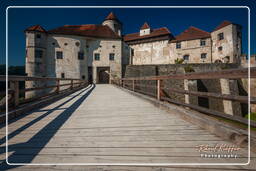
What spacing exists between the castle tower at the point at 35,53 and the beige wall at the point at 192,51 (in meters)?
24.3

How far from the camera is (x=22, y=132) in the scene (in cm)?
219

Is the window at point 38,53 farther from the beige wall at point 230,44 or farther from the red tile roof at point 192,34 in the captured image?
the beige wall at point 230,44

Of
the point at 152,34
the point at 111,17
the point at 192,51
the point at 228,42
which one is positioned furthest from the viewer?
the point at 111,17

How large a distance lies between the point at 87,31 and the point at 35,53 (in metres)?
9.67

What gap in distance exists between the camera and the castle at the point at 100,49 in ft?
72.6

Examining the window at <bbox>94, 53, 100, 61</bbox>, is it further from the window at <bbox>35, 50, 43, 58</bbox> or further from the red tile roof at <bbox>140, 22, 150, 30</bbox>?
the red tile roof at <bbox>140, 22, 150, 30</bbox>

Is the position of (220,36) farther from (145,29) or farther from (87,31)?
(87,31)

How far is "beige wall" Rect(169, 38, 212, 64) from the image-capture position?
2592 cm

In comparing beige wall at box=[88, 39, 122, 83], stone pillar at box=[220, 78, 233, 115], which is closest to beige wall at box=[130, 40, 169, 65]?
beige wall at box=[88, 39, 122, 83]

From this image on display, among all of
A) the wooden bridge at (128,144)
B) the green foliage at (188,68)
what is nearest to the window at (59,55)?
the green foliage at (188,68)

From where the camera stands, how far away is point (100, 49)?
984 inches

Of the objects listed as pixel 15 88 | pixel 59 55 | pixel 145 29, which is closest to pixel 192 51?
pixel 145 29

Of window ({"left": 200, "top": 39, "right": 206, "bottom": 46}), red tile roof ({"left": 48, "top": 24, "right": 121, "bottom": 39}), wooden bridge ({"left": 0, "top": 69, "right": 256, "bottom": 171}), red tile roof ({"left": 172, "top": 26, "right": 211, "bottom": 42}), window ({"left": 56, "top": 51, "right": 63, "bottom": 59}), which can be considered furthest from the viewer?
red tile roof ({"left": 172, "top": 26, "right": 211, "bottom": 42})

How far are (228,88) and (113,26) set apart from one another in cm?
2624
